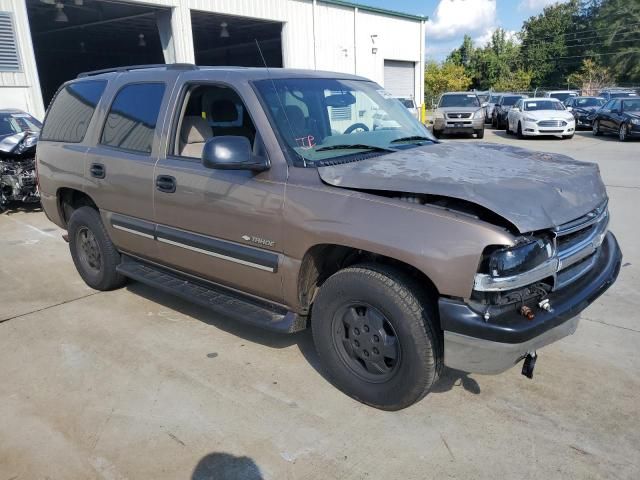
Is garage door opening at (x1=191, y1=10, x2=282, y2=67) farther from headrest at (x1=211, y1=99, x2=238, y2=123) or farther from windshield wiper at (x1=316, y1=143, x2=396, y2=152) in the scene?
windshield wiper at (x1=316, y1=143, x2=396, y2=152)

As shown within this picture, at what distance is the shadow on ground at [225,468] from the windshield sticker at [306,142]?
1.86 metres

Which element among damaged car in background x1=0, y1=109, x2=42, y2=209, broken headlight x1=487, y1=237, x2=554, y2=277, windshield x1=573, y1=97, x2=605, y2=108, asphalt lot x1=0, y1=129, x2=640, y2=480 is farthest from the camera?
windshield x1=573, y1=97, x2=605, y2=108

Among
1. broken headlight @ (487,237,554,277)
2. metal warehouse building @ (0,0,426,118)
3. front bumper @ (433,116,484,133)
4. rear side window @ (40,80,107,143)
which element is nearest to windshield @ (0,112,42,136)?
metal warehouse building @ (0,0,426,118)

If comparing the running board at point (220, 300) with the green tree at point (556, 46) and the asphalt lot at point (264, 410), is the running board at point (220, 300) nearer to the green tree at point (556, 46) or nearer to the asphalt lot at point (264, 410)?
the asphalt lot at point (264, 410)

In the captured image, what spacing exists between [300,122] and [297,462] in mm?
2060

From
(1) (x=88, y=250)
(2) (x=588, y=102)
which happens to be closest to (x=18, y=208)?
(1) (x=88, y=250)

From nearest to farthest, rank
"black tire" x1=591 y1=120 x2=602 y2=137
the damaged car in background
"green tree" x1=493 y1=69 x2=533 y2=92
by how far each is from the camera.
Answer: the damaged car in background, "black tire" x1=591 y1=120 x2=602 y2=137, "green tree" x1=493 y1=69 x2=533 y2=92

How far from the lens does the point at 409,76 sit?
88.6 feet

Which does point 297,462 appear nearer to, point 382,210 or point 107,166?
point 382,210

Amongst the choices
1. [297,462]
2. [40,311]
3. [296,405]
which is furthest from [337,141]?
[40,311]

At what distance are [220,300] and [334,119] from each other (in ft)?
5.00

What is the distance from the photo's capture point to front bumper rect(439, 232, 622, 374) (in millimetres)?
2580

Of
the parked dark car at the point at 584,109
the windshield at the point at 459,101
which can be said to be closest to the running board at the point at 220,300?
the windshield at the point at 459,101

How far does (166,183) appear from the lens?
3.94 meters
